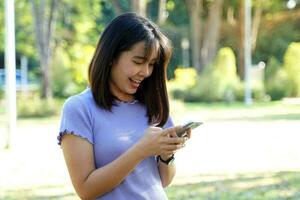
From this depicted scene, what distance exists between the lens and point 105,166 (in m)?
1.94

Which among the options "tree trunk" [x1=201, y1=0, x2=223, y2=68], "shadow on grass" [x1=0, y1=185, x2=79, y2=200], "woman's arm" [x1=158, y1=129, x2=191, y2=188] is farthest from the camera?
"tree trunk" [x1=201, y1=0, x2=223, y2=68]

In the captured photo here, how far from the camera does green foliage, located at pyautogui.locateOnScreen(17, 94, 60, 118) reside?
2053 cm

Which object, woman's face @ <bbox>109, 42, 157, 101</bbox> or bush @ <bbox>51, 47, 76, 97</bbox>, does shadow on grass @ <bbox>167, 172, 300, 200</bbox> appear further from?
bush @ <bbox>51, 47, 76, 97</bbox>

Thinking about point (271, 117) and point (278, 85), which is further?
point (278, 85)

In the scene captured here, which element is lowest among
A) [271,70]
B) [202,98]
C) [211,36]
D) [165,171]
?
[202,98]

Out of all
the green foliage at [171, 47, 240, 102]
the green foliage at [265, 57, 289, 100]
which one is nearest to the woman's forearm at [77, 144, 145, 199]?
the green foliage at [171, 47, 240, 102]

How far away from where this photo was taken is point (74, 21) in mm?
36812

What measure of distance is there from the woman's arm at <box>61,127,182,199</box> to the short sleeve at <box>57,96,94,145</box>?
16 millimetres

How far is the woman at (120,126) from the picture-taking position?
1921mm

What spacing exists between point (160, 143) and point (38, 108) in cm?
1906

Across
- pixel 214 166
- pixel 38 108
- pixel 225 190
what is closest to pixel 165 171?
pixel 225 190

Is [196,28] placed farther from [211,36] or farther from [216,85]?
[216,85]

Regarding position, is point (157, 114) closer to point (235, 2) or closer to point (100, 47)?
point (100, 47)

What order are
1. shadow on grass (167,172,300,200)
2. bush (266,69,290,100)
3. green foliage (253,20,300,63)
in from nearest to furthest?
1. shadow on grass (167,172,300,200)
2. bush (266,69,290,100)
3. green foliage (253,20,300,63)
